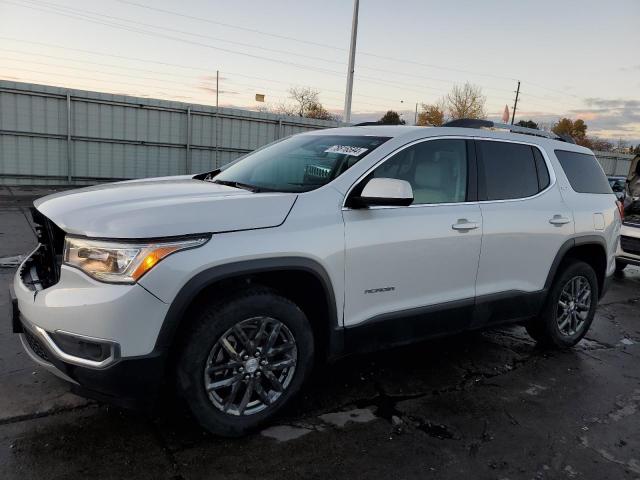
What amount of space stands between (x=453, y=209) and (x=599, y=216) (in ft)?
6.33

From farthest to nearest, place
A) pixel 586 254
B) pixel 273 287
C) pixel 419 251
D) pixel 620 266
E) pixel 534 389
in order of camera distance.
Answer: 1. pixel 620 266
2. pixel 586 254
3. pixel 534 389
4. pixel 419 251
5. pixel 273 287

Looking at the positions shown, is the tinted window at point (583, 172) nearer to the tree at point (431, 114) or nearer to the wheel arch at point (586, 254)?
the wheel arch at point (586, 254)

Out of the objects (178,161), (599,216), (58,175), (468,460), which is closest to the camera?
(468,460)

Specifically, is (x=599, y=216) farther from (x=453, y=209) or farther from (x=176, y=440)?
(x=176, y=440)

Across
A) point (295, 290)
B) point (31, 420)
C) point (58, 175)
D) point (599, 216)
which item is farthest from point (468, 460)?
point (58, 175)

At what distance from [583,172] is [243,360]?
368 centimetres

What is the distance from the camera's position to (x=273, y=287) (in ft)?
9.87

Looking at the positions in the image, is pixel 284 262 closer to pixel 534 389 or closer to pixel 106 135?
pixel 534 389

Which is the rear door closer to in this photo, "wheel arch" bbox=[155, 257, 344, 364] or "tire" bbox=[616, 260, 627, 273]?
"wheel arch" bbox=[155, 257, 344, 364]

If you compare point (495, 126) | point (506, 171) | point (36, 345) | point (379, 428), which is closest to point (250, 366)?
point (379, 428)

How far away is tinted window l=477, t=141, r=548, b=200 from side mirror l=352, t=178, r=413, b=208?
106cm

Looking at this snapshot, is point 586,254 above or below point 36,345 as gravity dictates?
above

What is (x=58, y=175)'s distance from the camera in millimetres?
13586

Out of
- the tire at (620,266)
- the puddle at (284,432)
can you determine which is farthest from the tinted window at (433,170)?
the tire at (620,266)
